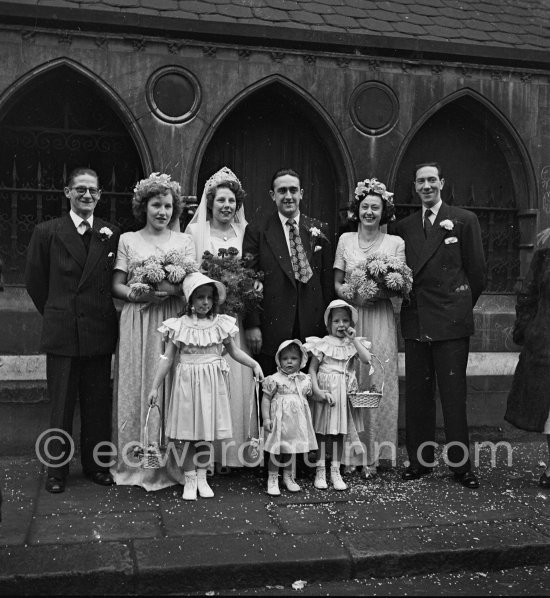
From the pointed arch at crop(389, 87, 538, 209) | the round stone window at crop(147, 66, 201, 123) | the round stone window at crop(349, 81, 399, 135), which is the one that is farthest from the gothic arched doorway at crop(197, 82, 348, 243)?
the pointed arch at crop(389, 87, 538, 209)

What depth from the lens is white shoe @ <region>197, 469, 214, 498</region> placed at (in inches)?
196

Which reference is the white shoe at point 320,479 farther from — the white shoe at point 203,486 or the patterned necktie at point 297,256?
the patterned necktie at point 297,256

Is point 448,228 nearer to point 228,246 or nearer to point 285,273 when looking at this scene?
point 285,273

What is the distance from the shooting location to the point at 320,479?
5.25 meters

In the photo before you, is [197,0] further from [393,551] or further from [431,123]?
[393,551]

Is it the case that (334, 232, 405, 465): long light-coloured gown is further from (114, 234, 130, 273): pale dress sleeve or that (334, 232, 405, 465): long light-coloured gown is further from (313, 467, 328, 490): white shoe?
(114, 234, 130, 273): pale dress sleeve

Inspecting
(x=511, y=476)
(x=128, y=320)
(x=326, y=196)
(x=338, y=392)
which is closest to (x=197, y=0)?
(x=326, y=196)

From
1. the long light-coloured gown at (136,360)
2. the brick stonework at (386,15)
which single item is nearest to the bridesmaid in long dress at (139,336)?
the long light-coloured gown at (136,360)

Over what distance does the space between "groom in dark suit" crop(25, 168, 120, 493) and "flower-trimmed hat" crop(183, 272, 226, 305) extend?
65cm

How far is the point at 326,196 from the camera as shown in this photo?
7.67 metres

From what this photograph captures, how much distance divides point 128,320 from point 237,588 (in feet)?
6.96

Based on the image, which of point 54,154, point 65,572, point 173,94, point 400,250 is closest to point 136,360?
point 65,572

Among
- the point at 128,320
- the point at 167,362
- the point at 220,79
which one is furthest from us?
the point at 220,79

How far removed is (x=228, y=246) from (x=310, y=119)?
7.89 feet
